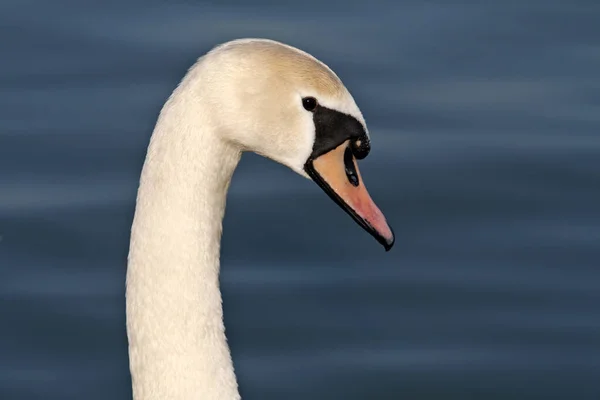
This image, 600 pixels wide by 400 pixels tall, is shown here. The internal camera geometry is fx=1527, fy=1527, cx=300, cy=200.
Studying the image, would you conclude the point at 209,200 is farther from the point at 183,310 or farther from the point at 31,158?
the point at 31,158

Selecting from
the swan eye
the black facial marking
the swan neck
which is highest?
the swan eye

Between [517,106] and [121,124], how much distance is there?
7.48 ft

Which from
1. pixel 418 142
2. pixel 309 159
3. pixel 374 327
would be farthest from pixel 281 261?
pixel 309 159

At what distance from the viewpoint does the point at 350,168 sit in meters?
5.21

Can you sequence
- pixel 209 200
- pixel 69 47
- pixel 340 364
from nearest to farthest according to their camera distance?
1. pixel 209 200
2. pixel 340 364
3. pixel 69 47

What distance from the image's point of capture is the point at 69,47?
9133 mm

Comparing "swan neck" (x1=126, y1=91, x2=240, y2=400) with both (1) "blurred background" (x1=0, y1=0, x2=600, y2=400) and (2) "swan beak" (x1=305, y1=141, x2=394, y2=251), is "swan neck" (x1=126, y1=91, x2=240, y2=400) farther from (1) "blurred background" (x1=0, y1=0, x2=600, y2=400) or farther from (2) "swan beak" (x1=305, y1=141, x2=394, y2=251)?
(1) "blurred background" (x1=0, y1=0, x2=600, y2=400)

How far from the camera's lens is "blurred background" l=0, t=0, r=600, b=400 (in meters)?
7.44

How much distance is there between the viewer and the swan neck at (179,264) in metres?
4.80

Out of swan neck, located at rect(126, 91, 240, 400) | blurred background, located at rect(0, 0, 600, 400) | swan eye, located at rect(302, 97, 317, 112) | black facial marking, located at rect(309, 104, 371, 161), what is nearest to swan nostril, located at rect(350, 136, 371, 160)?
black facial marking, located at rect(309, 104, 371, 161)

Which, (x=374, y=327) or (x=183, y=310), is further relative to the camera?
(x=374, y=327)

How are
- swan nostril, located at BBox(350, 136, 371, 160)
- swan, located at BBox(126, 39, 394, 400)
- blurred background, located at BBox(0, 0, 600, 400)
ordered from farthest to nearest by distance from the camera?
blurred background, located at BBox(0, 0, 600, 400) → swan nostril, located at BBox(350, 136, 371, 160) → swan, located at BBox(126, 39, 394, 400)

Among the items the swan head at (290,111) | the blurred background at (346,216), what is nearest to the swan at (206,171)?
the swan head at (290,111)

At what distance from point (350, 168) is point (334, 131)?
0.23 metres
